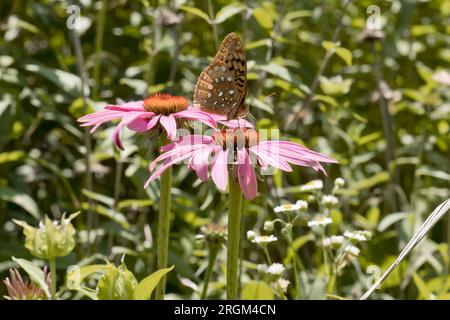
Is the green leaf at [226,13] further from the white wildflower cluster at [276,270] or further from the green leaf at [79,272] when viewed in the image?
the green leaf at [79,272]

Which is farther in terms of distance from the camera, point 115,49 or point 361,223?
point 115,49

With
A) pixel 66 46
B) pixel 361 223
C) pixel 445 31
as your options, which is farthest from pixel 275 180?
pixel 445 31

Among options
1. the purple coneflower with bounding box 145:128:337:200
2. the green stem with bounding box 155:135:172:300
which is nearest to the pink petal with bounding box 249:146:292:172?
the purple coneflower with bounding box 145:128:337:200

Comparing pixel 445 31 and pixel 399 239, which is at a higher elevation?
pixel 445 31

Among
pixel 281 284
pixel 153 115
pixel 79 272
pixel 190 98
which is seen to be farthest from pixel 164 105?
pixel 190 98

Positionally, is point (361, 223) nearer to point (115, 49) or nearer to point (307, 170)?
point (307, 170)

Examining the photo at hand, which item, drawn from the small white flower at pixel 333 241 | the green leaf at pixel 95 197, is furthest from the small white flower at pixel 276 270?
the green leaf at pixel 95 197
